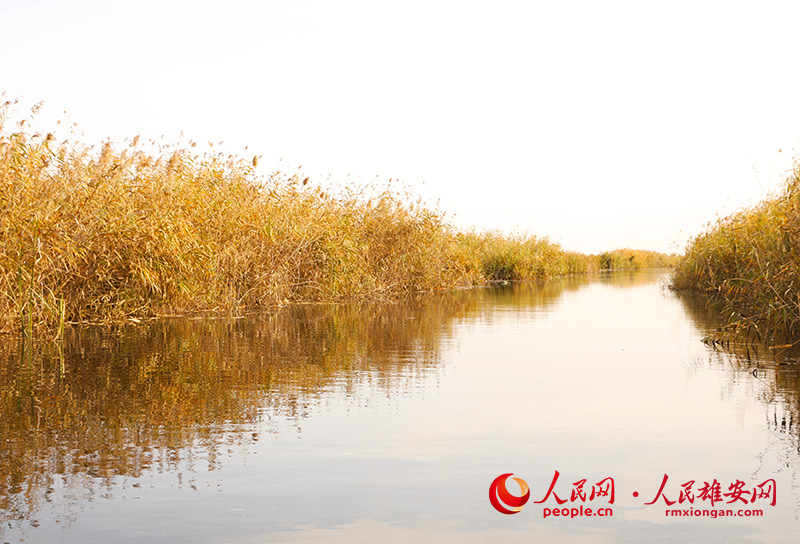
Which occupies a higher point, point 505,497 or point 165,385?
point 165,385

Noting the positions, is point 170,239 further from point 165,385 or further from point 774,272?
point 774,272

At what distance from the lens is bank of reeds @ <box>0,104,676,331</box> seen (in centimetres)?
1103

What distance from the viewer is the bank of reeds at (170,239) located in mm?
11031

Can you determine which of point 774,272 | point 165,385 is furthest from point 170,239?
point 774,272

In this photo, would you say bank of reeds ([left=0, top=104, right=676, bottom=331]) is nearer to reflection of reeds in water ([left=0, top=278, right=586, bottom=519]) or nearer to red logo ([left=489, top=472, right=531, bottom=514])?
reflection of reeds in water ([left=0, top=278, right=586, bottom=519])

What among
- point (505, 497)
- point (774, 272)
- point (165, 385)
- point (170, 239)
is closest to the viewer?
point (505, 497)

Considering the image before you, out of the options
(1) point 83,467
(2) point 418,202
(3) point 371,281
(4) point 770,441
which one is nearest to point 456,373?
(4) point 770,441

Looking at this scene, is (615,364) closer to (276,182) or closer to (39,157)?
(39,157)

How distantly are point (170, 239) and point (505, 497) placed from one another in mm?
10129

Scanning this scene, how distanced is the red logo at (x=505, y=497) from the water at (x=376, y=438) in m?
0.05

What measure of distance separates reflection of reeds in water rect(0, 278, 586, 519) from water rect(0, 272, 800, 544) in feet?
0.09

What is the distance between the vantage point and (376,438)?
528 cm

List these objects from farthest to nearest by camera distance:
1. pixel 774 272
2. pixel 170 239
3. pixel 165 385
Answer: pixel 170 239
pixel 774 272
pixel 165 385

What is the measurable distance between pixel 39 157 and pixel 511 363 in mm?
7323
